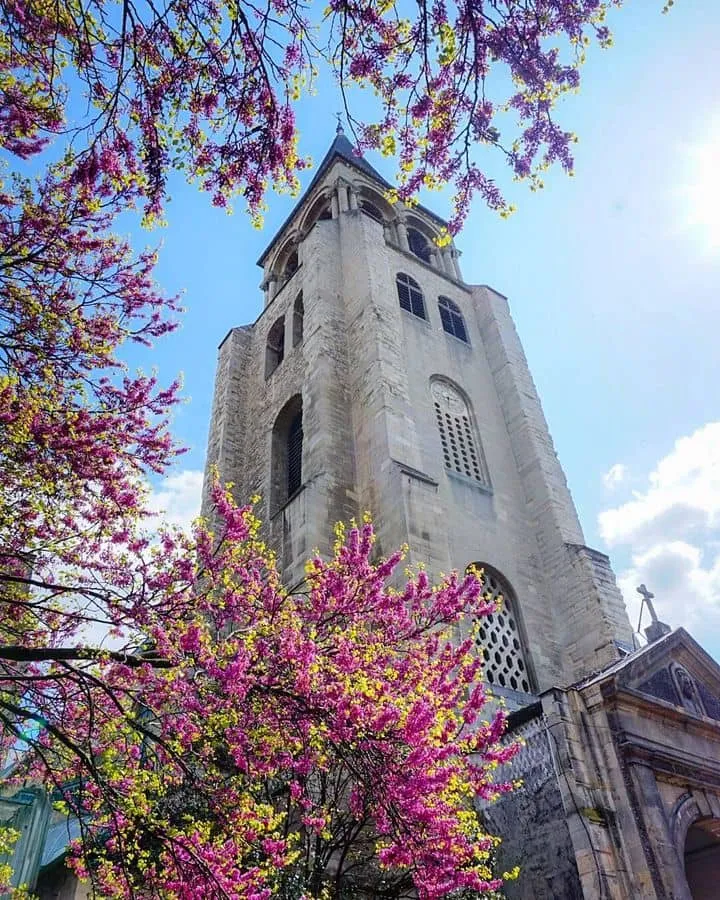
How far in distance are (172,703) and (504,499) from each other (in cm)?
1159

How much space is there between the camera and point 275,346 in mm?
22406

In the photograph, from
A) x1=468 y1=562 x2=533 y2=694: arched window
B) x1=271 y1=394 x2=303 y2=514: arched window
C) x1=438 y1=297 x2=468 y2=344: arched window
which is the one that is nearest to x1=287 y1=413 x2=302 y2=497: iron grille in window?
x1=271 y1=394 x2=303 y2=514: arched window

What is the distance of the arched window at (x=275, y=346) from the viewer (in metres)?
21.9

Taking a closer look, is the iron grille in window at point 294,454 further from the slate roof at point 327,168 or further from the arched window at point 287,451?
the slate roof at point 327,168

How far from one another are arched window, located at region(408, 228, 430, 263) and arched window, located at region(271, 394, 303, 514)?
31.7 ft

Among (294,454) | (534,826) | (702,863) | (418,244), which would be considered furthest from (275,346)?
(702,863)

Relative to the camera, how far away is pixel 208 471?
19.8 metres

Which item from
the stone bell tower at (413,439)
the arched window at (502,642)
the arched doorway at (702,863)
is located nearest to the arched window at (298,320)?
the stone bell tower at (413,439)

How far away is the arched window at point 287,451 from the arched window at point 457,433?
369cm

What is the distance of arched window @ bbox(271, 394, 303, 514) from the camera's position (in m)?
17.8

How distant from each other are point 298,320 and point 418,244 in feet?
23.4

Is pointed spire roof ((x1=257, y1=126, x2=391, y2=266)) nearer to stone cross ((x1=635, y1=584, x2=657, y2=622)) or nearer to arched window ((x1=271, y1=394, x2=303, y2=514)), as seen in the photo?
arched window ((x1=271, y1=394, x2=303, y2=514))

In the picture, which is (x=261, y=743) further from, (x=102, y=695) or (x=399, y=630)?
(x=399, y=630)

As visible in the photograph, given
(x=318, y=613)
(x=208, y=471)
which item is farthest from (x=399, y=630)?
(x=208, y=471)
